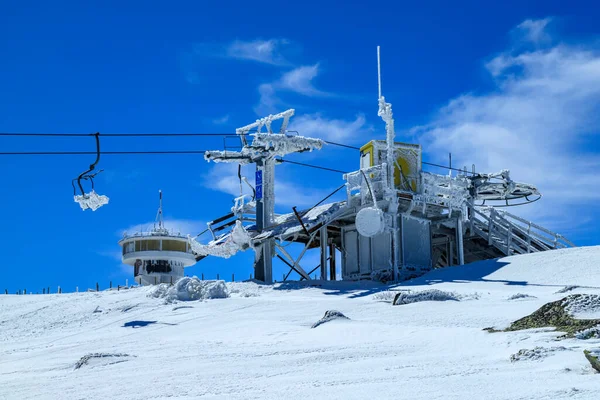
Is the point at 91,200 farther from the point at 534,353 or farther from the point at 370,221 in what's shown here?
the point at 534,353

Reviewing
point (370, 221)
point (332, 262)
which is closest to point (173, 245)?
point (332, 262)

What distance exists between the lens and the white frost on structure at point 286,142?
1267 inches

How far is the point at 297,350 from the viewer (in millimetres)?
11922

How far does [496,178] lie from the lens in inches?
1458

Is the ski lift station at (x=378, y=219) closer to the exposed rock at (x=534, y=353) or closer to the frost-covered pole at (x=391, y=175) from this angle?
the frost-covered pole at (x=391, y=175)

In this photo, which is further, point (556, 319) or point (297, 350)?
point (297, 350)

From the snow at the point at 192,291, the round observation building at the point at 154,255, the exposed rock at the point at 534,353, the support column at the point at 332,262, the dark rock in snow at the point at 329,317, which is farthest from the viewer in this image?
the round observation building at the point at 154,255

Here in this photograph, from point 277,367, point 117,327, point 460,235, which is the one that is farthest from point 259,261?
point 277,367

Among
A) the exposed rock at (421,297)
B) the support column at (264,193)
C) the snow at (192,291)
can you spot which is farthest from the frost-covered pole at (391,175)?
the exposed rock at (421,297)

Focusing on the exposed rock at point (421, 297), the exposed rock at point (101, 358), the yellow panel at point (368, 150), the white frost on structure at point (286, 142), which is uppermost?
the white frost on structure at point (286, 142)

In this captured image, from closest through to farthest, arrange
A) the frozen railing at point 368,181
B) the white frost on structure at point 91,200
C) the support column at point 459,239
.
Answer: the white frost on structure at point 91,200
the frozen railing at point 368,181
the support column at point 459,239

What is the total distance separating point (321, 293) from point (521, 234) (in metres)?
13.0

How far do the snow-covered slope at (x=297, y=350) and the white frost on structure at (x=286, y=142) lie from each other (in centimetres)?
924

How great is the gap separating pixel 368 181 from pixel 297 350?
18893mm
